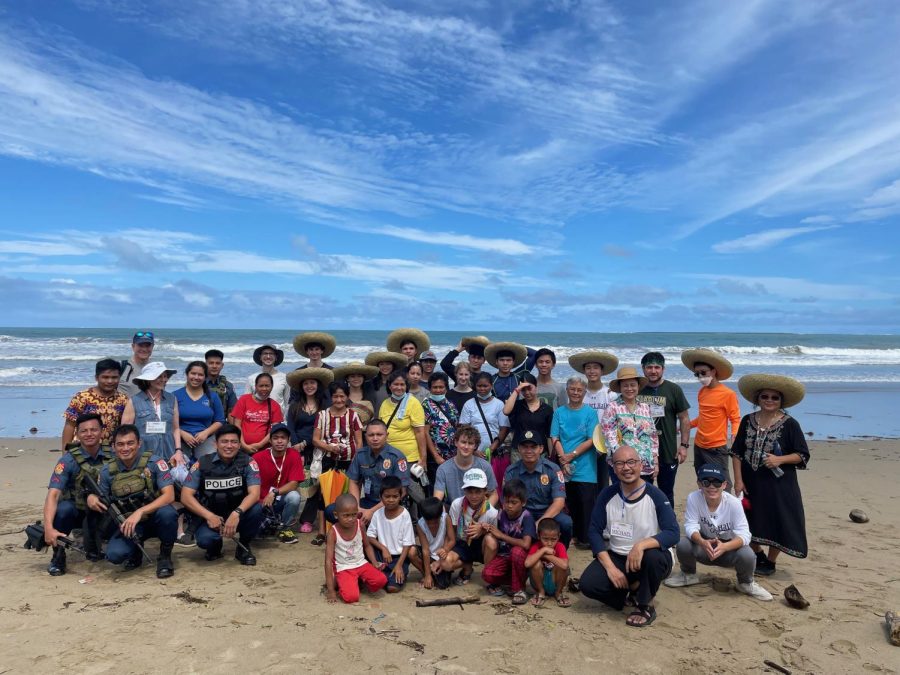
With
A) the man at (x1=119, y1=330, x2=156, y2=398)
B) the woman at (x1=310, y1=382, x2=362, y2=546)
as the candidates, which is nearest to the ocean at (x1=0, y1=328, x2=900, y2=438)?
the man at (x1=119, y1=330, x2=156, y2=398)

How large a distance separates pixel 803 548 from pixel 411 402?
3514 millimetres

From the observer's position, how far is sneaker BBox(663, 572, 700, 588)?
185 inches

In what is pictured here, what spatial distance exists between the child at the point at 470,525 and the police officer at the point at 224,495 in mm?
1819

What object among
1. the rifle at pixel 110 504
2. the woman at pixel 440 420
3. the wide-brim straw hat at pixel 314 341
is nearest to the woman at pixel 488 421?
the woman at pixel 440 420

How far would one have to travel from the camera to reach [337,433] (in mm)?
5738

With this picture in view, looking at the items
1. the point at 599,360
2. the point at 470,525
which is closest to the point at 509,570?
the point at 470,525

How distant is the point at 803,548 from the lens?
186 inches

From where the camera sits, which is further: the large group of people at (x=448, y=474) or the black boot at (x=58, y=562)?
the black boot at (x=58, y=562)

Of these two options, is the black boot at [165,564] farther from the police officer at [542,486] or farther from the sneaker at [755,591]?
the sneaker at [755,591]

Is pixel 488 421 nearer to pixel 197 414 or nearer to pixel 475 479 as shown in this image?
pixel 475 479

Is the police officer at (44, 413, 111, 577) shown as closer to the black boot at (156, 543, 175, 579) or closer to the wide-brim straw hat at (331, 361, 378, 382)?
the black boot at (156, 543, 175, 579)

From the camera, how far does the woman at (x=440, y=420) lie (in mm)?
5895

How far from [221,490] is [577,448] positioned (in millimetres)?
3178

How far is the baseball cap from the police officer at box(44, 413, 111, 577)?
3.03 metres
